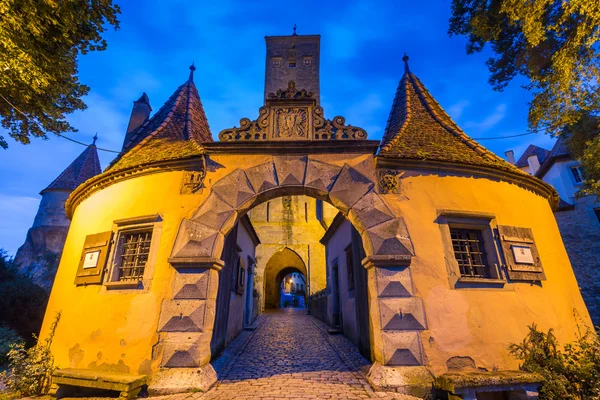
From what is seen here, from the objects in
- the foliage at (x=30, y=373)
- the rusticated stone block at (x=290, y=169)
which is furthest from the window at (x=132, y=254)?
the rusticated stone block at (x=290, y=169)

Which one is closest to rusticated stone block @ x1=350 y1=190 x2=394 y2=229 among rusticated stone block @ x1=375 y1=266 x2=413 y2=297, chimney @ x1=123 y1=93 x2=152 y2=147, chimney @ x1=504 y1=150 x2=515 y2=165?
rusticated stone block @ x1=375 y1=266 x2=413 y2=297

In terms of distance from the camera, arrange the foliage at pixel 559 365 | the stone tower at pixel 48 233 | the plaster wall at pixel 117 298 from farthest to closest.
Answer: the stone tower at pixel 48 233
the plaster wall at pixel 117 298
the foliage at pixel 559 365

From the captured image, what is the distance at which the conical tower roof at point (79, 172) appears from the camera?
64.0 ft

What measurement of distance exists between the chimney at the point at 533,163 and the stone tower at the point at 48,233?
30.9 m

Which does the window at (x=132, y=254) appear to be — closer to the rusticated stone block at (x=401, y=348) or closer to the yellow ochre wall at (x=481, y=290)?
the rusticated stone block at (x=401, y=348)

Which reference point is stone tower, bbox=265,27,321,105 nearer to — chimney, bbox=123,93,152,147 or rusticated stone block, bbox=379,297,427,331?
chimney, bbox=123,93,152,147

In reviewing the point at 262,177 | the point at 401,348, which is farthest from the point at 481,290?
the point at 262,177

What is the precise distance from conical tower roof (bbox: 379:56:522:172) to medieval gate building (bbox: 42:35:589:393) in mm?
65

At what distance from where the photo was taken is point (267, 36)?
27.0m

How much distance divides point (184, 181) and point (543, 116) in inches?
344

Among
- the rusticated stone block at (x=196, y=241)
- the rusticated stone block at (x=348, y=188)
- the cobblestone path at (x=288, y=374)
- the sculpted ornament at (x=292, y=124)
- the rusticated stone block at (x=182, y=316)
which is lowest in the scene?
the cobblestone path at (x=288, y=374)

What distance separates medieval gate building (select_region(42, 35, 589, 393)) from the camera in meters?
4.81

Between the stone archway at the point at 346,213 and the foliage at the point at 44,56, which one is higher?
the foliage at the point at 44,56

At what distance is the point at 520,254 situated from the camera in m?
5.59
